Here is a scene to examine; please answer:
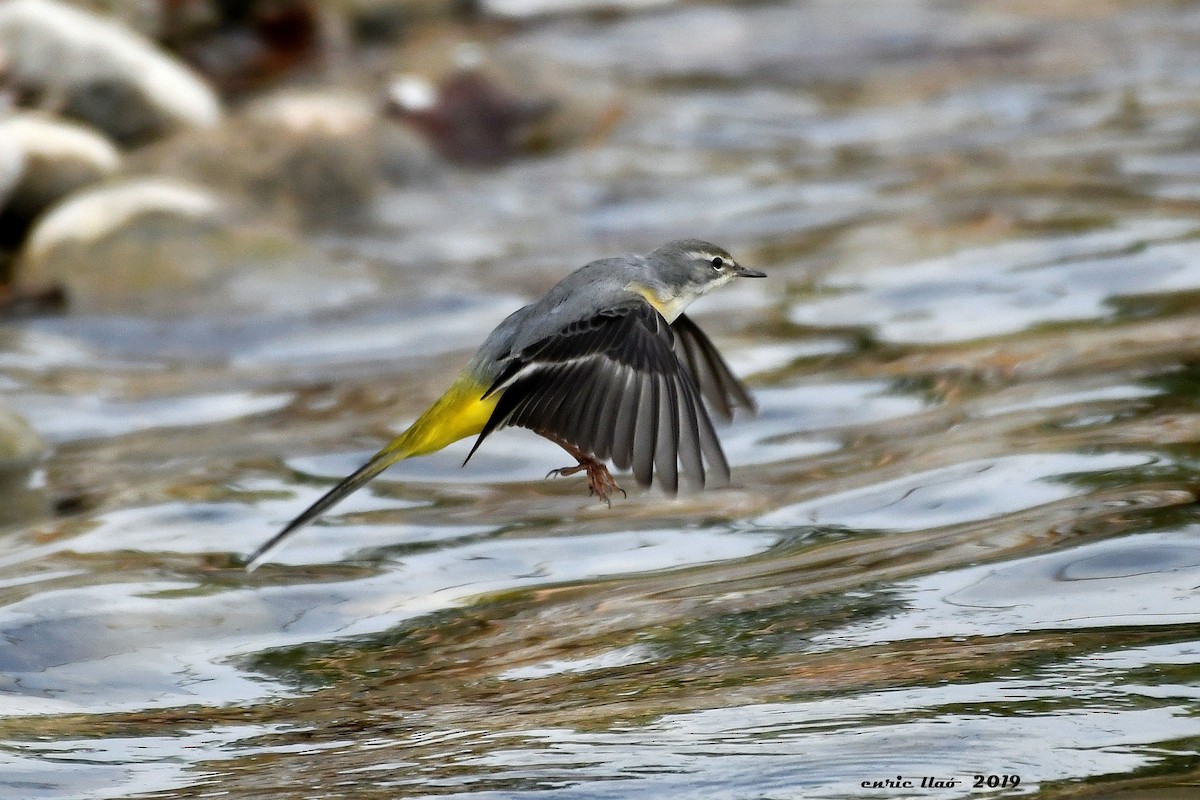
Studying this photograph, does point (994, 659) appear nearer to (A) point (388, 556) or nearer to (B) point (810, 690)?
(B) point (810, 690)

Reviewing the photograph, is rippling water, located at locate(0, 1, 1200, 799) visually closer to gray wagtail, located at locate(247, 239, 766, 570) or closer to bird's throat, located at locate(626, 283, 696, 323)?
gray wagtail, located at locate(247, 239, 766, 570)

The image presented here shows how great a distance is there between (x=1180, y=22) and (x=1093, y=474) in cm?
1394

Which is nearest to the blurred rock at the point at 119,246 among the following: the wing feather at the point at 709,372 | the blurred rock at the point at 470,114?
the blurred rock at the point at 470,114

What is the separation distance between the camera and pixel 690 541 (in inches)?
257

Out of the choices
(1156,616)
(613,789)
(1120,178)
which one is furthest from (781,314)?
(613,789)

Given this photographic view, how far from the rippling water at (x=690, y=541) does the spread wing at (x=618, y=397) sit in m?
0.51

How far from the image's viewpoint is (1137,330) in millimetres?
8312

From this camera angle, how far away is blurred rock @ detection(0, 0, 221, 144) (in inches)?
568

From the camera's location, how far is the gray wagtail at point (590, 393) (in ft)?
18.7

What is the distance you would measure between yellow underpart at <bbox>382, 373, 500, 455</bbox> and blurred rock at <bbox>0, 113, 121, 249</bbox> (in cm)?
759

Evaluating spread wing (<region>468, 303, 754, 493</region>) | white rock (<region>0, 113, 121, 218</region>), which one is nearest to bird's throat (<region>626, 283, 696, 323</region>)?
spread wing (<region>468, 303, 754, 493</region>)

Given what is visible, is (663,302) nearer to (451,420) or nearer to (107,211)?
(451,420)

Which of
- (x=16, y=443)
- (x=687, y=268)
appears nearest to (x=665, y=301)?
(x=687, y=268)

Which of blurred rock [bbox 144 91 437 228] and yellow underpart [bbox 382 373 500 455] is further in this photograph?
blurred rock [bbox 144 91 437 228]
